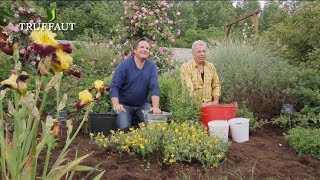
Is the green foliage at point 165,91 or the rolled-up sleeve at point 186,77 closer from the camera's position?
the rolled-up sleeve at point 186,77

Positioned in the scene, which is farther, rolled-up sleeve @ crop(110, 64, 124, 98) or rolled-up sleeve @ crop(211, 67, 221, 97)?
rolled-up sleeve @ crop(211, 67, 221, 97)

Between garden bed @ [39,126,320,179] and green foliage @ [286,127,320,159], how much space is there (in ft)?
0.29

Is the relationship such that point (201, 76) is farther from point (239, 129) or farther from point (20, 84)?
point (20, 84)

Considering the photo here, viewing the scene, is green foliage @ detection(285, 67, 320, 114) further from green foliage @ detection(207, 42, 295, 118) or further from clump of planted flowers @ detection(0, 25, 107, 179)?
clump of planted flowers @ detection(0, 25, 107, 179)

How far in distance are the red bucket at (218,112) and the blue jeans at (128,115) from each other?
0.69 meters

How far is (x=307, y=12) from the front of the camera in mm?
7559

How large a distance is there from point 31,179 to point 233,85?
4.40 meters

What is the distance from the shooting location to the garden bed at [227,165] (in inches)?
155

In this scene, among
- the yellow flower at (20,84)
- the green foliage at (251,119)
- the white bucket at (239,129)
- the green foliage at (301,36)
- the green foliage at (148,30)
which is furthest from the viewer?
the green foliage at (148,30)

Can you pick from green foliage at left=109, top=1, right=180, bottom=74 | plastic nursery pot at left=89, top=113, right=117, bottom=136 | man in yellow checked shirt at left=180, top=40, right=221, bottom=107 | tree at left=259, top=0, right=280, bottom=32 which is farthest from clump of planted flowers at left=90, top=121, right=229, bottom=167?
tree at left=259, top=0, right=280, bottom=32

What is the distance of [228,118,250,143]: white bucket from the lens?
5.27m

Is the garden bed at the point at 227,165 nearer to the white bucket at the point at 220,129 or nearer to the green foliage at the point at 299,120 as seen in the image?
the white bucket at the point at 220,129

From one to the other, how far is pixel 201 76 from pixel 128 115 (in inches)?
42.9

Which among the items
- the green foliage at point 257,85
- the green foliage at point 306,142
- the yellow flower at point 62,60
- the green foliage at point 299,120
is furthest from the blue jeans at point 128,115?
the yellow flower at point 62,60
